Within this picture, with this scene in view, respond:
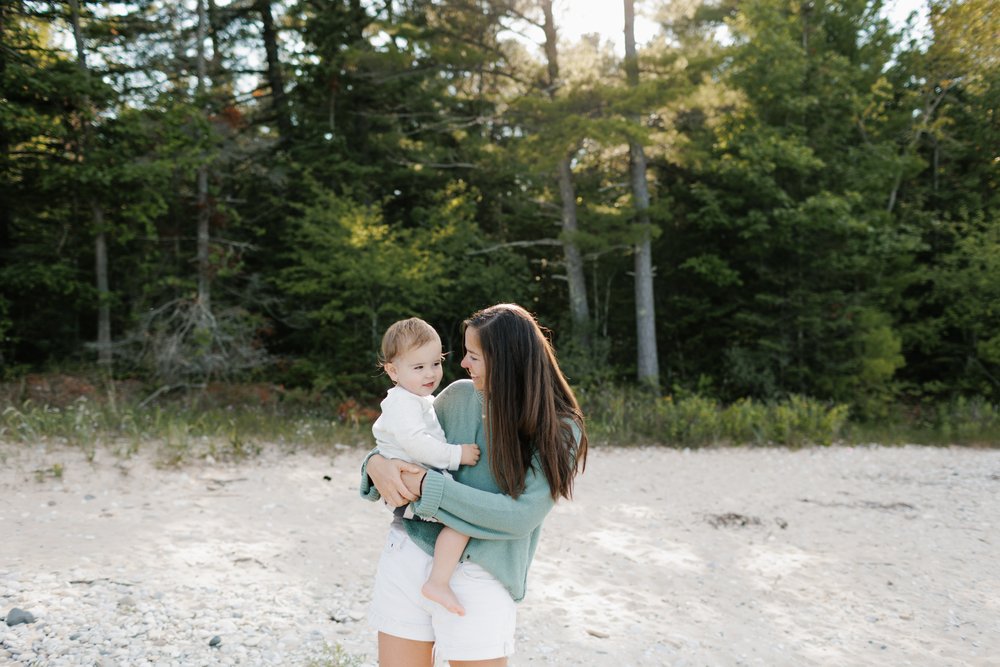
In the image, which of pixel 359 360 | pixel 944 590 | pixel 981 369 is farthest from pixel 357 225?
pixel 981 369

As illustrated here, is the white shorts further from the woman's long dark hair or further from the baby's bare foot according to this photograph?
the woman's long dark hair

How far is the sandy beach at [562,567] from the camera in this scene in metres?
3.93

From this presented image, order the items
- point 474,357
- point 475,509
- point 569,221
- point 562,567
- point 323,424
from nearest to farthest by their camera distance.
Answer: point 475,509, point 474,357, point 562,567, point 323,424, point 569,221

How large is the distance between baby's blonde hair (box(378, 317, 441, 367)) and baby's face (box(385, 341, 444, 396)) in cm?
1

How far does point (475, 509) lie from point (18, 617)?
10.6 feet

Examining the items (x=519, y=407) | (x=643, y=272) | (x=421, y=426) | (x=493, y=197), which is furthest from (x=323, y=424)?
(x=519, y=407)

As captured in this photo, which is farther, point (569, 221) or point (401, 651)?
point (569, 221)

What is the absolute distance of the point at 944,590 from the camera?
5.14 metres

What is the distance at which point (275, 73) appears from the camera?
15648 mm

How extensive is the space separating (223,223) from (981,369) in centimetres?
1514

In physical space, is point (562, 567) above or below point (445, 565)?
below

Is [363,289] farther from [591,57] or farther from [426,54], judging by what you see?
[591,57]

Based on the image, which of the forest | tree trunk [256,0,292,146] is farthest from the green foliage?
tree trunk [256,0,292,146]

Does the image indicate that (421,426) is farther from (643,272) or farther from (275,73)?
(275,73)
